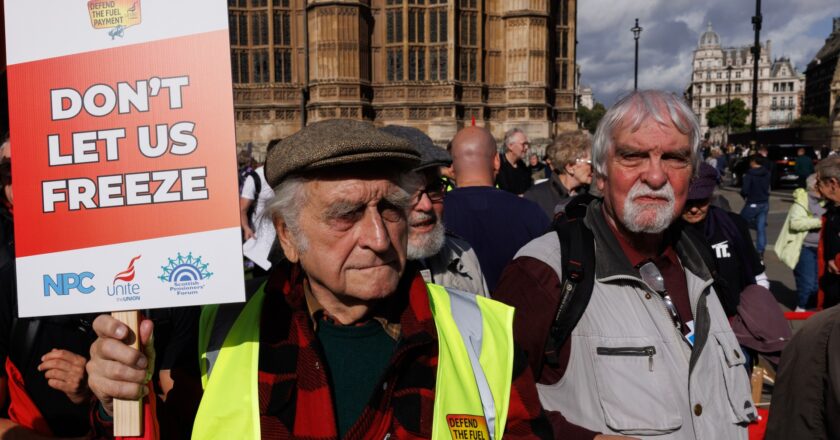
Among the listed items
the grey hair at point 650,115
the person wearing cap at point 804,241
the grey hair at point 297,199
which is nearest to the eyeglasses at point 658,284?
the grey hair at point 650,115

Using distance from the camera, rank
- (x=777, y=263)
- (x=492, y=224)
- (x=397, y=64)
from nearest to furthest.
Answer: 1. (x=492, y=224)
2. (x=777, y=263)
3. (x=397, y=64)

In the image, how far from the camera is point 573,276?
2.01 metres

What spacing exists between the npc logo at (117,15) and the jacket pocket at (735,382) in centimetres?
184

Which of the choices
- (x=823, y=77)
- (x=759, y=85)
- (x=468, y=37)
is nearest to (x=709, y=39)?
(x=759, y=85)

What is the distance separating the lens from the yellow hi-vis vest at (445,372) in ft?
5.22

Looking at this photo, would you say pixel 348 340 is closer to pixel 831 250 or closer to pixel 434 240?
pixel 434 240

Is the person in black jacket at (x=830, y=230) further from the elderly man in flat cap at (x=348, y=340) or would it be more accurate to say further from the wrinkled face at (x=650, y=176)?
the elderly man in flat cap at (x=348, y=340)

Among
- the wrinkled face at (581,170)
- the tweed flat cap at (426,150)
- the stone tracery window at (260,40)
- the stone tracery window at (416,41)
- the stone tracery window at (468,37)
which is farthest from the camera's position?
the stone tracery window at (260,40)

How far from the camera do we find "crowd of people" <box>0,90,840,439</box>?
5.37 feet

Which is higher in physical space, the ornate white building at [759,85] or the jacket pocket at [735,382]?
the ornate white building at [759,85]

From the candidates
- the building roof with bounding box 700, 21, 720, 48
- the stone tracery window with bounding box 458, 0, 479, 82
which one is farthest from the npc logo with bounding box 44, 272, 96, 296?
the building roof with bounding box 700, 21, 720, 48

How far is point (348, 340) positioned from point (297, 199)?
15.3 inches

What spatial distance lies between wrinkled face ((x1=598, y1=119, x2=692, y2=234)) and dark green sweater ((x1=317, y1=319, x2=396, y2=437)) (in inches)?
35.4

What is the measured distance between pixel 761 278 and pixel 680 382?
4.97ft
